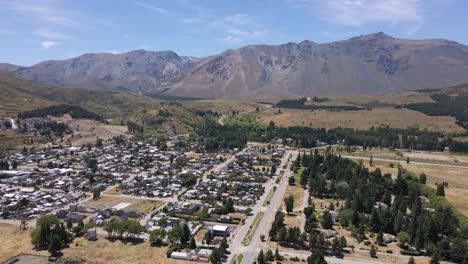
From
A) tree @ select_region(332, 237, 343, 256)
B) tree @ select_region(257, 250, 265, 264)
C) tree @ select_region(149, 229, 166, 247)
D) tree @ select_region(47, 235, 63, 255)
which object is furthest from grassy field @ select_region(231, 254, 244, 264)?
tree @ select_region(47, 235, 63, 255)

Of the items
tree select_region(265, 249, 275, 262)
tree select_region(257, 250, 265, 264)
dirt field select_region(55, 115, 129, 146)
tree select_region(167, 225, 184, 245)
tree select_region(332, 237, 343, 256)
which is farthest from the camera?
dirt field select_region(55, 115, 129, 146)

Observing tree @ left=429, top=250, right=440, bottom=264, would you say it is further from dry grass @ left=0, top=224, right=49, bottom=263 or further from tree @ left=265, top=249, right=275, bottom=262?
dry grass @ left=0, top=224, right=49, bottom=263

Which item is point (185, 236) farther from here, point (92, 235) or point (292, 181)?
point (292, 181)

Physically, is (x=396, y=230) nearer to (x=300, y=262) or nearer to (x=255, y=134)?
(x=300, y=262)

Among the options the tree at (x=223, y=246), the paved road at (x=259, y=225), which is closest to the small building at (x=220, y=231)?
the paved road at (x=259, y=225)

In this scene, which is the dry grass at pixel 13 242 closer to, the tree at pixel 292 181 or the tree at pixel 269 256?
the tree at pixel 269 256
